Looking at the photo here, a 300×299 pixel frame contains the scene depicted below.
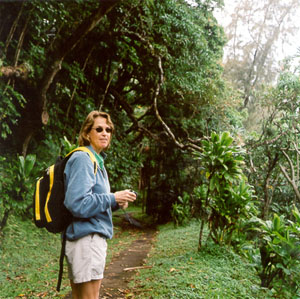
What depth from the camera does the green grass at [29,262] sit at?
12.4 ft

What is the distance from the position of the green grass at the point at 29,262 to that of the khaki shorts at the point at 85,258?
7.59 ft

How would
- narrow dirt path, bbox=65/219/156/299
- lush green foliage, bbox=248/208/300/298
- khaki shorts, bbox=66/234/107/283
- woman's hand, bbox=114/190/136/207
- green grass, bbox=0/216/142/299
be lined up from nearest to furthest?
khaki shorts, bbox=66/234/107/283 → woman's hand, bbox=114/190/136/207 → green grass, bbox=0/216/142/299 → narrow dirt path, bbox=65/219/156/299 → lush green foliage, bbox=248/208/300/298

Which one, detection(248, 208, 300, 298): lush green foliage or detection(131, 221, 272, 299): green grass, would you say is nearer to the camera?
detection(131, 221, 272, 299): green grass

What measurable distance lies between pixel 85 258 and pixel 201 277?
111 inches

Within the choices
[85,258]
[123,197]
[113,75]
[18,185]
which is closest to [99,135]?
[123,197]

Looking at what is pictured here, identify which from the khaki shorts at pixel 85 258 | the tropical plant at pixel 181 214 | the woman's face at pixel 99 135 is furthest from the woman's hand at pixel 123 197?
the tropical plant at pixel 181 214

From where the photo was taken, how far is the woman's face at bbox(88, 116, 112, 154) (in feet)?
6.50

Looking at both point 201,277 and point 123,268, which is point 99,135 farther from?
point 123,268

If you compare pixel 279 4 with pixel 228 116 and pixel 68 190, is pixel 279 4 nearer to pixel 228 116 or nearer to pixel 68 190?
pixel 228 116

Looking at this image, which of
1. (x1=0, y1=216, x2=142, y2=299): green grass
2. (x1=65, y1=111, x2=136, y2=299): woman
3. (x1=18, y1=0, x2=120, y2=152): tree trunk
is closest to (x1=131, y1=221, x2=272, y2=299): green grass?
(x1=0, y1=216, x2=142, y2=299): green grass

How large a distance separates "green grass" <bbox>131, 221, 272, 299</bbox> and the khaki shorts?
2.01 meters

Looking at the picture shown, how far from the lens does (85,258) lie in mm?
1650

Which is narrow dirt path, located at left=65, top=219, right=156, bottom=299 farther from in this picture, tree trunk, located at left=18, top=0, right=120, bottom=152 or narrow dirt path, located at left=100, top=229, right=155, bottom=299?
tree trunk, located at left=18, top=0, right=120, bottom=152

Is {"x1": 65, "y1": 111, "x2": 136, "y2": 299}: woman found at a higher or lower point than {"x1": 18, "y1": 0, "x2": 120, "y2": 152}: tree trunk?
lower
